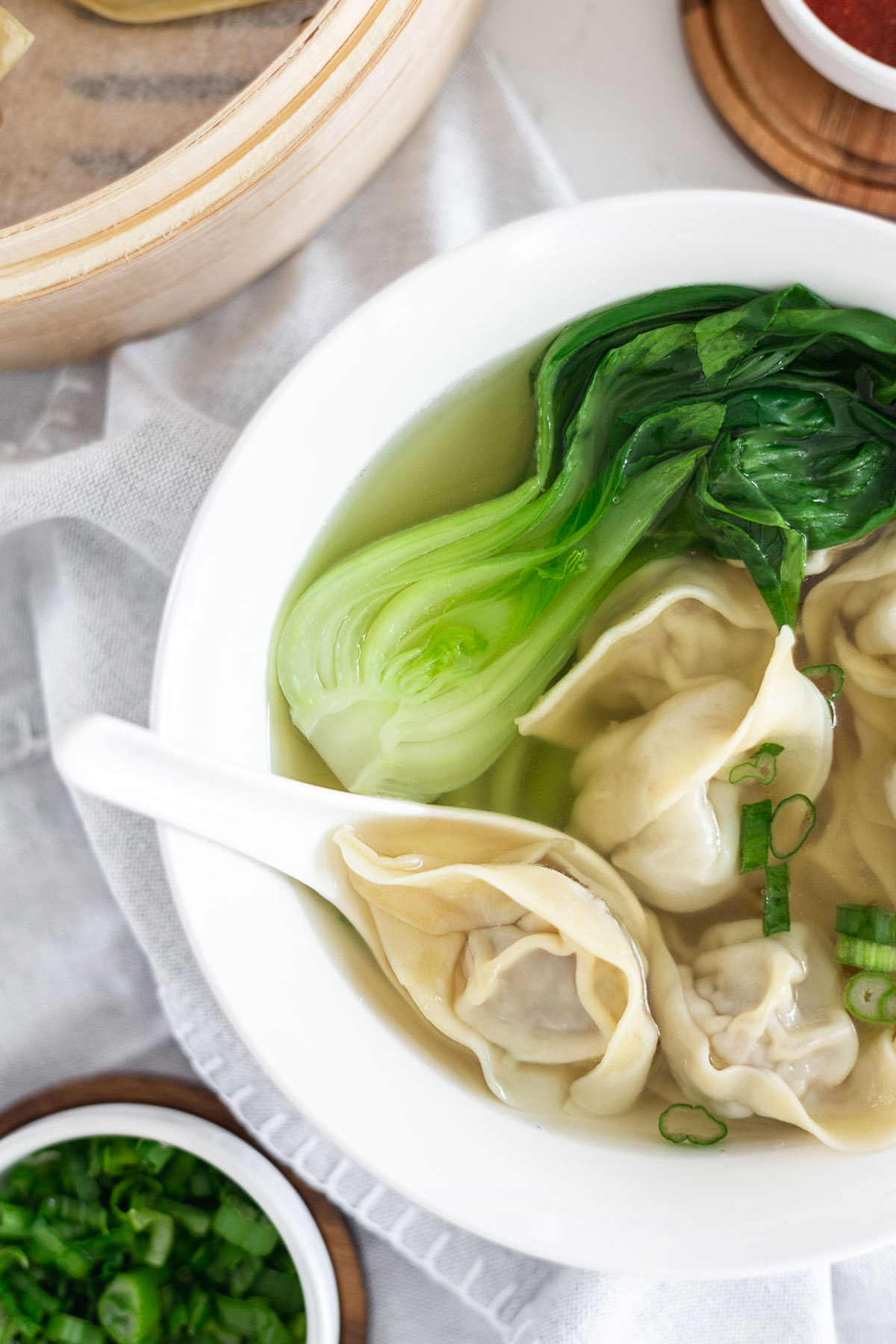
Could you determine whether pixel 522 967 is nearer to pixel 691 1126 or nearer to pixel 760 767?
pixel 691 1126

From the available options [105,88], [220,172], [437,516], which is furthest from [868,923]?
[105,88]

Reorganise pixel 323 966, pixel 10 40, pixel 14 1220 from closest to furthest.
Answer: pixel 323 966 → pixel 10 40 → pixel 14 1220

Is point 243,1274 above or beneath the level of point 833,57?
beneath

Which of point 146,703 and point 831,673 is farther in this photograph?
point 146,703

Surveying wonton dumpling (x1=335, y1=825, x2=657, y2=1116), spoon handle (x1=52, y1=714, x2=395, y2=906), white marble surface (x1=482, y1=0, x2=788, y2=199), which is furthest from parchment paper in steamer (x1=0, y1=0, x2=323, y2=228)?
wonton dumpling (x1=335, y1=825, x2=657, y2=1116)

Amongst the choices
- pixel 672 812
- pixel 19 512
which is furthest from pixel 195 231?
pixel 672 812

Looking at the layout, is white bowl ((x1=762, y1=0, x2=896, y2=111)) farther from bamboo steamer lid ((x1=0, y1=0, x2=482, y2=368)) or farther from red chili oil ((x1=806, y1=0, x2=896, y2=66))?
bamboo steamer lid ((x1=0, y1=0, x2=482, y2=368))
